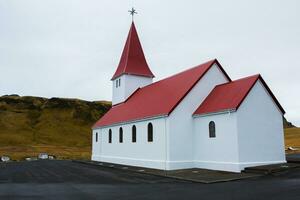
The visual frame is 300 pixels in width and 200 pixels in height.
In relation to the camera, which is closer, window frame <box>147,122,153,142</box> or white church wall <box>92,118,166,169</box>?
white church wall <box>92,118,166,169</box>

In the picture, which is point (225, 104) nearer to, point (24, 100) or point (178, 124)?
point (178, 124)

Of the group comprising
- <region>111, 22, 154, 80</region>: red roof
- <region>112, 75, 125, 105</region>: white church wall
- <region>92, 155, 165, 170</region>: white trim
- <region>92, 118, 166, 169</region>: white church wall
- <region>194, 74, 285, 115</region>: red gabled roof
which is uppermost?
<region>111, 22, 154, 80</region>: red roof

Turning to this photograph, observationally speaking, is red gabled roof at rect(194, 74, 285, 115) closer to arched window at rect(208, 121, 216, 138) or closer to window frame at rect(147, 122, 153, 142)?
arched window at rect(208, 121, 216, 138)

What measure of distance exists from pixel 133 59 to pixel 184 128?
15.6m

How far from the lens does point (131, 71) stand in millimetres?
34750

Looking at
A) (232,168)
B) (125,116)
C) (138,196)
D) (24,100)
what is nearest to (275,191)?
(138,196)

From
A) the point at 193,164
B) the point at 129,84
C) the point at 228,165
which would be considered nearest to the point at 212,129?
the point at 228,165

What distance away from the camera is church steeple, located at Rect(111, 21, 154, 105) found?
1366 inches

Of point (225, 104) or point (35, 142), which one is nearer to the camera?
point (225, 104)

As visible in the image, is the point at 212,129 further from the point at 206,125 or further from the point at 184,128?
the point at 184,128

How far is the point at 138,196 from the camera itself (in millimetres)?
11172

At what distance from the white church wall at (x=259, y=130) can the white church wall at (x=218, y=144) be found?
1.40ft

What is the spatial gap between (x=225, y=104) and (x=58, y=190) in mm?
11448

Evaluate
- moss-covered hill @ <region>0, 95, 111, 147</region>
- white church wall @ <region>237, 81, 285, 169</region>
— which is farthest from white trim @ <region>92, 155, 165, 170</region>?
moss-covered hill @ <region>0, 95, 111, 147</region>
